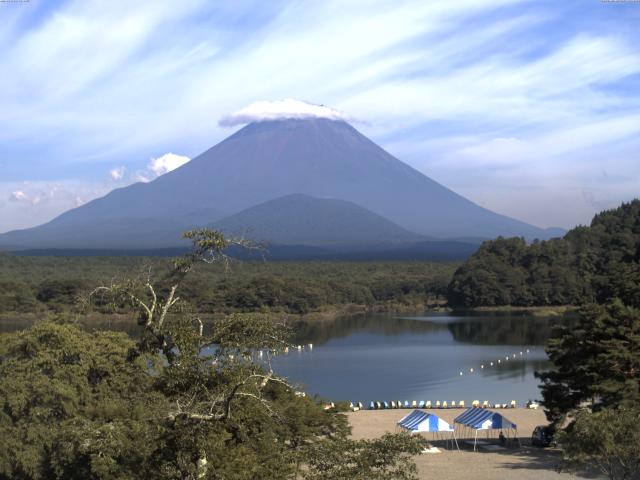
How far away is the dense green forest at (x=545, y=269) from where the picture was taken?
5400 cm

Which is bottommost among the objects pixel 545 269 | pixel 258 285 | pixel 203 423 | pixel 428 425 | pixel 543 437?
pixel 543 437

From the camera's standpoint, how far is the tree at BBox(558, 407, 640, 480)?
10117 mm

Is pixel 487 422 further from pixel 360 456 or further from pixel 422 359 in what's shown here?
pixel 422 359

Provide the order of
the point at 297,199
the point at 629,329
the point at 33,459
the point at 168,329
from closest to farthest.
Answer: the point at 168,329
the point at 33,459
the point at 629,329
the point at 297,199

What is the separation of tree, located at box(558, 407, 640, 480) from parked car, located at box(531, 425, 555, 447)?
5011 millimetres

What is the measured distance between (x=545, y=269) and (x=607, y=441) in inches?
1854

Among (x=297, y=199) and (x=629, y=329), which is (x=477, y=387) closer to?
(x=629, y=329)

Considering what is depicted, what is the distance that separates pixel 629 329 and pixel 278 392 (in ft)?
20.0

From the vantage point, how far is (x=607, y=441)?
10.1 meters

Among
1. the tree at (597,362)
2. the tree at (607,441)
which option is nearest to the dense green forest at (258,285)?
the tree at (597,362)

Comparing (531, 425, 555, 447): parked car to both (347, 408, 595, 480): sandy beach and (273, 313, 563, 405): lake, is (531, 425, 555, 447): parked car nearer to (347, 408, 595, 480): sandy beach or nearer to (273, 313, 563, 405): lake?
(347, 408, 595, 480): sandy beach

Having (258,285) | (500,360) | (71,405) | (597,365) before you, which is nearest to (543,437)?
(597,365)

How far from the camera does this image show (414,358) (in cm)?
3356

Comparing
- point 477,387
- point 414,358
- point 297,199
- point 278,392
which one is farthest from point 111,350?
point 297,199
